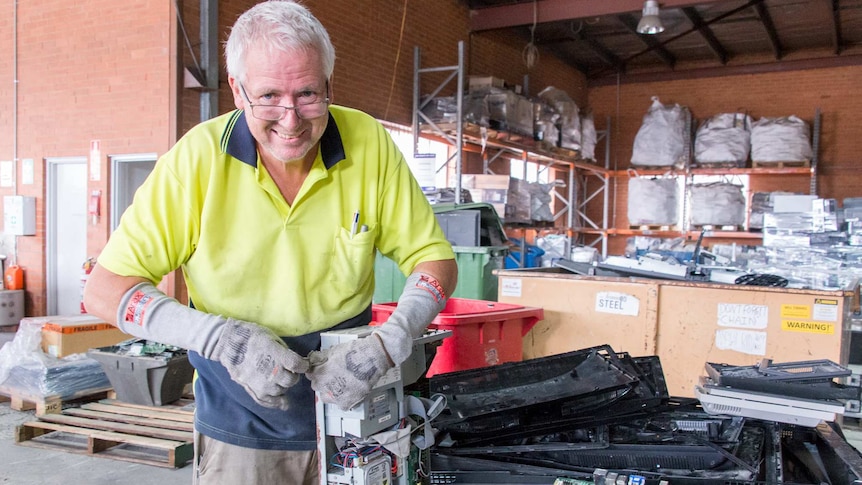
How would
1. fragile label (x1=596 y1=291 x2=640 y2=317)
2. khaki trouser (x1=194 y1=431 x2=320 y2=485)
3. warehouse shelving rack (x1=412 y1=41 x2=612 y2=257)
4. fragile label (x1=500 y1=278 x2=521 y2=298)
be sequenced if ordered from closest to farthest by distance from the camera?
1. khaki trouser (x1=194 y1=431 x2=320 y2=485)
2. fragile label (x1=596 y1=291 x2=640 y2=317)
3. fragile label (x1=500 y1=278 x2=521 y2=298)
4. warehouse shelving rack (x1=412 y1=41 x2=612 y2=257)

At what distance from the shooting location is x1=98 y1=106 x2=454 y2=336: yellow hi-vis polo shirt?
1525mm

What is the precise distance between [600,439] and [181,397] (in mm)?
3808

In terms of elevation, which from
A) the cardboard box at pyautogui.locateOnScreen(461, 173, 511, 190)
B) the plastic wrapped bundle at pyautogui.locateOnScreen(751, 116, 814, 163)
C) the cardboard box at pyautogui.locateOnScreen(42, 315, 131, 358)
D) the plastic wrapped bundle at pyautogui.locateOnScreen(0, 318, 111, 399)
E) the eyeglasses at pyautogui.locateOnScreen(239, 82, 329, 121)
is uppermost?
the plastic wrapped bundle at pyautogui.locateOnScreen(751, 116, 814, 163)

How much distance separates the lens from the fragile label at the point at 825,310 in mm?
3445

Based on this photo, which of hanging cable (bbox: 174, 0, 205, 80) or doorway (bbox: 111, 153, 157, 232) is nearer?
hanging cable (bbox: 174, 0, 205, 80)

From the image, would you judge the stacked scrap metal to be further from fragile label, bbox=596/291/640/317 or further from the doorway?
the doorway

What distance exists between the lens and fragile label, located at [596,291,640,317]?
12.9ft

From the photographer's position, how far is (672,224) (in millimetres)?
11398

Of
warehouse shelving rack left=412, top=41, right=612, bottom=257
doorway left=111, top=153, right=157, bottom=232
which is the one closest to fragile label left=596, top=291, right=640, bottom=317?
warehouse shelving rack left=412, top=41, right=612, bottom=257

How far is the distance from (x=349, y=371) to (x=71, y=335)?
4.65 m

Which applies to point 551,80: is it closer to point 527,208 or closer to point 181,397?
point 527,208

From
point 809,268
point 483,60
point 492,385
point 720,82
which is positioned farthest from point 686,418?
point 720,82

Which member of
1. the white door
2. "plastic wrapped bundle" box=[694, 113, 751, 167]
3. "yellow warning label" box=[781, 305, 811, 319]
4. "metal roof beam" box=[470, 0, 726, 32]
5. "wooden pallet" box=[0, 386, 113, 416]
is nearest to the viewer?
"yellow warning label" box=[781, 305, 811, 319]

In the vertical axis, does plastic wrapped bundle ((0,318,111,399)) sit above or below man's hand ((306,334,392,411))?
below
